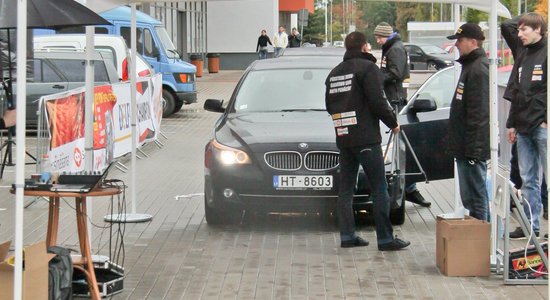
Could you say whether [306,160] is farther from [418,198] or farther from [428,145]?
[418,198]

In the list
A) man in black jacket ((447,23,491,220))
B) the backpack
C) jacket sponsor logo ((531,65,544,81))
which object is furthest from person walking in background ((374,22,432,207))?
the backpack

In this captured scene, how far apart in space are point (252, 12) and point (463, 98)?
46.8 meters

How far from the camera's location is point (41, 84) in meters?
18.9

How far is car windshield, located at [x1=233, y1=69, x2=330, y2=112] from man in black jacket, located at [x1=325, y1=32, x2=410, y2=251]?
2032 millimetres

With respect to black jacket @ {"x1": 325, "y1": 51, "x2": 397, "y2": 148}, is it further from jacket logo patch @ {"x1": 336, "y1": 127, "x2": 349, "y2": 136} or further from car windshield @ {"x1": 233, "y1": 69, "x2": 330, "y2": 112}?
car windshield @ {"x1": 233, "y1": 69, "x2": 330, "y2": 112}

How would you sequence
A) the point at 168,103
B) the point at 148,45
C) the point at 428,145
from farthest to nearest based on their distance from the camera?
the point at 148,45 → the point at 168,103 → the point at 428,145

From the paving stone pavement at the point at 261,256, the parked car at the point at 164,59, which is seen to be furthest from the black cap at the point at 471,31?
the parked car at the point at 164,59

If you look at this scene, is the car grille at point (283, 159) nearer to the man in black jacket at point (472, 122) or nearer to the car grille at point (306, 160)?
the car grille at point (306, 160)

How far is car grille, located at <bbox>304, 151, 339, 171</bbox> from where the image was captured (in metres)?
9.73

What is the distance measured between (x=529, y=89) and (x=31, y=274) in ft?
15.3

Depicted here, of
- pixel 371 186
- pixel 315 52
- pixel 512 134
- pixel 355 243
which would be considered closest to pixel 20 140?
pixel 371 186

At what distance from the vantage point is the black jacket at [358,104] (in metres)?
8.76

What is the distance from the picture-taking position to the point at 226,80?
139ft

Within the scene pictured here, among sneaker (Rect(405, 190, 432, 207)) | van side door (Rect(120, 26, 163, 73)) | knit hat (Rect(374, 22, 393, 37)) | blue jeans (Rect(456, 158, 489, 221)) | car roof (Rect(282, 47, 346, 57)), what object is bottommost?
sneaker (Rect(405, 190, 432, 207))
